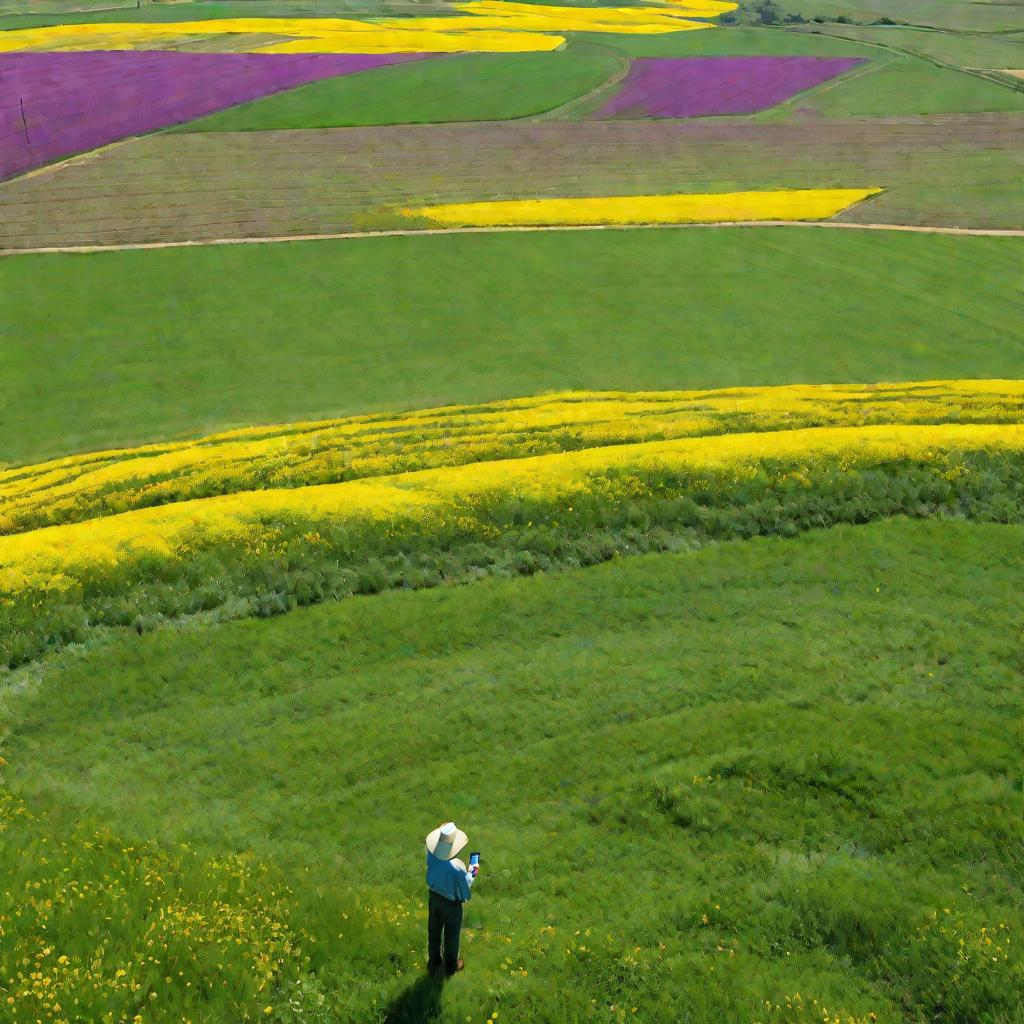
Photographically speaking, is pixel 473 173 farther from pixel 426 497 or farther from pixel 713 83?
pixel 426 497

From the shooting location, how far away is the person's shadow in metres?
9.98

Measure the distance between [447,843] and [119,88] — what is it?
81755mm

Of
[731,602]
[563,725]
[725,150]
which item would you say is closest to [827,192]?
[725,150]

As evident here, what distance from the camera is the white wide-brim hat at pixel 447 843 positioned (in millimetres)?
9906

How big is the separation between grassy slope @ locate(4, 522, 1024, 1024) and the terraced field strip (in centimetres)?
3968

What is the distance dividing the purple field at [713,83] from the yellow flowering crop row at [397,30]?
18.2 m

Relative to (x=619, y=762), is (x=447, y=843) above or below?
above

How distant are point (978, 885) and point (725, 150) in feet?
220

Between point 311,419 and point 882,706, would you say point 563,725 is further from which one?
point 311,419

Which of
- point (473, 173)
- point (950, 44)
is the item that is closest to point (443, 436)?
point (473, 173)

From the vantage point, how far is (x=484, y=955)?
10.8 m

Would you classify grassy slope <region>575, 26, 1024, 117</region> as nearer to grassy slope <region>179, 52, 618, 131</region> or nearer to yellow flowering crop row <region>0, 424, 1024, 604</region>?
grassy slope <region>179, 52, 618, 131</region>

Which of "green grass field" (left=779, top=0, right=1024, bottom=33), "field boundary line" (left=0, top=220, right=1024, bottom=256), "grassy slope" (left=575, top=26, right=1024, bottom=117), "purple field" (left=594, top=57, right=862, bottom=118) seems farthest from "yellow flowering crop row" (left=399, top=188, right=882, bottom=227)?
"green grass field" (left=779, top=0, right=1024, bottom=33)

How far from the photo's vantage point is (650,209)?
184 feet
